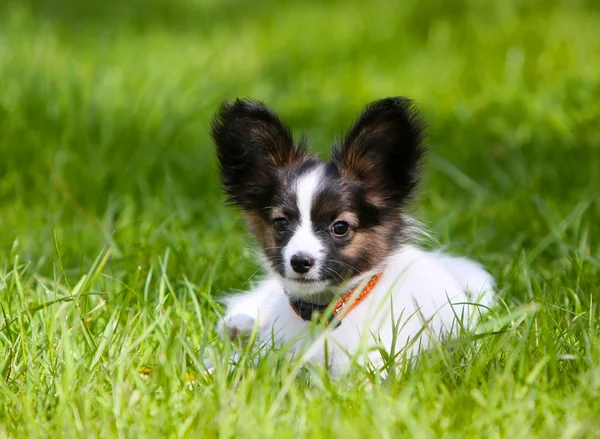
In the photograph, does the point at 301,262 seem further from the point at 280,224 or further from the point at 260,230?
the point at 260,230

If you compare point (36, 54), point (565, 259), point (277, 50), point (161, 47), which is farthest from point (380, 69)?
point (565, 259)

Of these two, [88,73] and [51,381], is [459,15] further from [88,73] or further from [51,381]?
[51,381]

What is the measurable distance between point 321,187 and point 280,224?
0.81 feet

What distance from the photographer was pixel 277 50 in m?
9.22

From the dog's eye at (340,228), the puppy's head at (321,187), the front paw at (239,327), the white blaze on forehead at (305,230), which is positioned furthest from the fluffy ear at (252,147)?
the front paw at (239,327)

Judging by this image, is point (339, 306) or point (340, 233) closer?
point (340, 233)

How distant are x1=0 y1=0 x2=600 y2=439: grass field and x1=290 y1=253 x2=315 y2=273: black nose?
38 cm

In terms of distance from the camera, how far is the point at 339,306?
398 cm

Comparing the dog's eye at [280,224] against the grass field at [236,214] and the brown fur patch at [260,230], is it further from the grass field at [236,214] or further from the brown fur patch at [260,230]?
the grass field at [236,214]

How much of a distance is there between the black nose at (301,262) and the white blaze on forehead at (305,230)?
0.01 meters

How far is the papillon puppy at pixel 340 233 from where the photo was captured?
3.80 m

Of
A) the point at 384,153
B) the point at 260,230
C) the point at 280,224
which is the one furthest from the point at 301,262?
the point at 384,153

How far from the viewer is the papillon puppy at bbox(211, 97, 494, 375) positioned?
3797mm

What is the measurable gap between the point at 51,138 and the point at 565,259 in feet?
11.6
